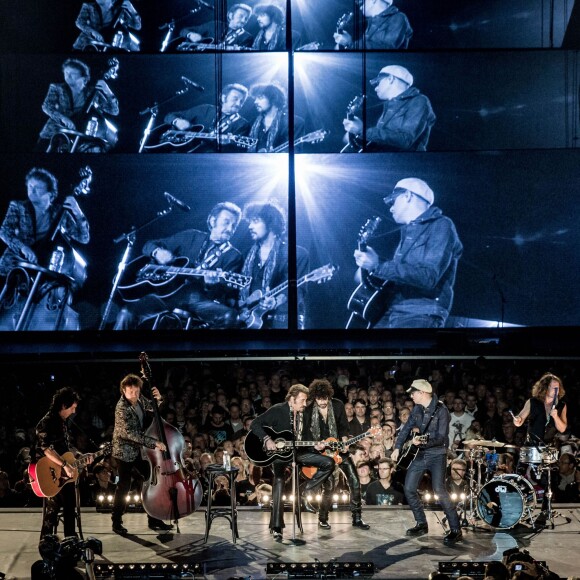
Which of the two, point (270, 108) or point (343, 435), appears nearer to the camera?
point (343, 435)

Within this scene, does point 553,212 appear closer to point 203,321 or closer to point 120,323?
point 203,321

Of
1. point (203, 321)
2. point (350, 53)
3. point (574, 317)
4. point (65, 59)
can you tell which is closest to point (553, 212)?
point (574, 317)

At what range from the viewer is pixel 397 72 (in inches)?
528

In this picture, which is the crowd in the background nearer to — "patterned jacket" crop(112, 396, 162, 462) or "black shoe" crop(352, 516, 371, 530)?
"black shoe" crop(352, 516, 371, 530)

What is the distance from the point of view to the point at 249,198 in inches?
527

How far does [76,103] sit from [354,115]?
13.4ft

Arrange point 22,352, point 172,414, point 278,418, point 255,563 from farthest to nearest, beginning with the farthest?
point 22,352
point 172,414
point 278,418
point 255,563

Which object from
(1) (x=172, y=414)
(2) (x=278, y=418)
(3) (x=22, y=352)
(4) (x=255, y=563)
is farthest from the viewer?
(3) (x=22, y=352)

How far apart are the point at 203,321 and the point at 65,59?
14.2 ft

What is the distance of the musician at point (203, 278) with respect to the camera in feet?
42.8

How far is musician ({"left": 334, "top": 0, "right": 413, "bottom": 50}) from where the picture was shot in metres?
13.3

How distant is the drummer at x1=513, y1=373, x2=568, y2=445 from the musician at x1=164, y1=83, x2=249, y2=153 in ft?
22.2

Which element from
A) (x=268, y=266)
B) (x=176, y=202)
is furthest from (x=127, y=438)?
(x=176, y=202)

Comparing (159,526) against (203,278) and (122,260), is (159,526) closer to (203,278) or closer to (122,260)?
(203,278)
